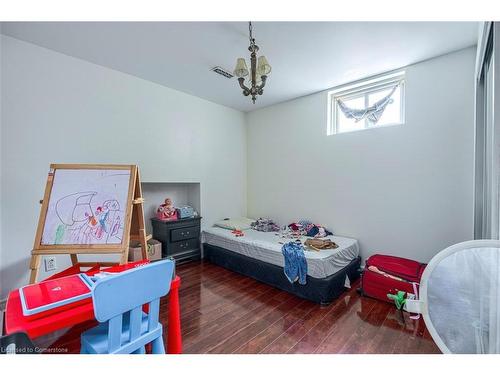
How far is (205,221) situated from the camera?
3.59 meters

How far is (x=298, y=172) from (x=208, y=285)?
2.07m

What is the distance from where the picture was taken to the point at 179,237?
3.14 m

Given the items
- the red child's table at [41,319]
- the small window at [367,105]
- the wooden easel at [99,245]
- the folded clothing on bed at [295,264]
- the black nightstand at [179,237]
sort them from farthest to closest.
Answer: the black nightstand at [179,237] < the small window at [367,105] < the folded clothing on bed at [295,264] < the wooden easel at [99,245] < the red child's table at [41,319]

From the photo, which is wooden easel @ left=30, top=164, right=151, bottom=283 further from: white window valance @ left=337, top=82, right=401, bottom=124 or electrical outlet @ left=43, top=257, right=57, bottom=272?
white window valance @ left=337, top=82, right=401, bottom=124

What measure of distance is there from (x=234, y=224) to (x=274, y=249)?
1.16 metres

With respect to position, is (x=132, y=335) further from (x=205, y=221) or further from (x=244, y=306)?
(x=205, y=221)

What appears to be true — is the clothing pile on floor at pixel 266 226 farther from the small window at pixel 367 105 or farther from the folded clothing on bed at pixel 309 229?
the small window at pixel 367 105

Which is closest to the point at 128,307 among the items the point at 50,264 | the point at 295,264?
the point at 295,264

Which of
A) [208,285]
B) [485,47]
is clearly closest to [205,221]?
[208,285]

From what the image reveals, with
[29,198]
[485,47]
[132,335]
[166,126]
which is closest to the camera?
[132,335]

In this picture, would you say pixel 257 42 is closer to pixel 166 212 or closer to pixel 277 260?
pixel 277 260

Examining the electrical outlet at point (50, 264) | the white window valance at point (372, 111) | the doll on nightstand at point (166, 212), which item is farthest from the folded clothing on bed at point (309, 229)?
the electrical outlet at point (50, 264)

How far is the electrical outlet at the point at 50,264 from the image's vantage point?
2178 millimetres

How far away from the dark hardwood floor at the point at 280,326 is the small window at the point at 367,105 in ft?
6.88
